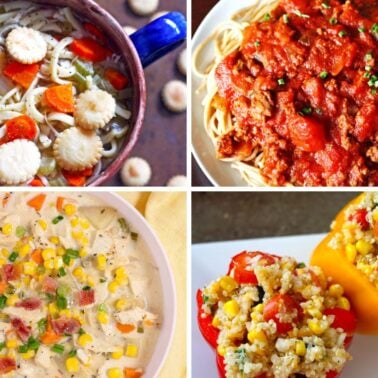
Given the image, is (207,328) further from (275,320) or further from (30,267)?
(30,267)

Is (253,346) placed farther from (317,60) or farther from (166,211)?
(317,60)

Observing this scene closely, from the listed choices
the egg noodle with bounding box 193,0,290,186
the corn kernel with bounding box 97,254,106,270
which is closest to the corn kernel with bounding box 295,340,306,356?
the egg noodle with bounding box 193,0,290,186

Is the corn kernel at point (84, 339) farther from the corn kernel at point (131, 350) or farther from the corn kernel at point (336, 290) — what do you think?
the corn kernel at point (336, 290)

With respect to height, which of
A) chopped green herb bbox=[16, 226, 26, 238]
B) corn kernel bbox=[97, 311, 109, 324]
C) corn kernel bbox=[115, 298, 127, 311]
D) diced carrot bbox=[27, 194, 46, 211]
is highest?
diced carrot bbox=[27, 194, 46, 211]

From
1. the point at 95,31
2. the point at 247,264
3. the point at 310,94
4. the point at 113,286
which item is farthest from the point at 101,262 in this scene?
the point at 310,94

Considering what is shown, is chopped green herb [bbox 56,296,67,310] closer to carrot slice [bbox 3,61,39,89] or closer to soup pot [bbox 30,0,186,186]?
soup pot [bbox 30,0,186,186]

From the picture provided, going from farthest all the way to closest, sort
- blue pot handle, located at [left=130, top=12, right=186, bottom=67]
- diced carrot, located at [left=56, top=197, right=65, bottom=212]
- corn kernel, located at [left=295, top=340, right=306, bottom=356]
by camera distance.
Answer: diced carrot, located at [left=56, top=197, right=65, bottom=212]
blue pot handle, located at [left=130, top=12, right=186, bottom=67]
corn kernel, located at [left=295, top=340, right=306, bottom=356]
